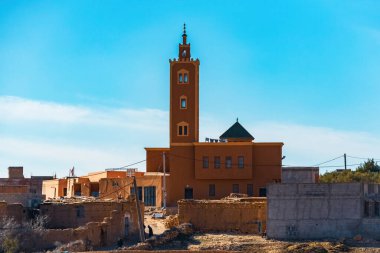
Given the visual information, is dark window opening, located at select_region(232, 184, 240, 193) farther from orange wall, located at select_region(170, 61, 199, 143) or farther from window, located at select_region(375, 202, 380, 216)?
window, located at select_region(375, 202, 380, 216)

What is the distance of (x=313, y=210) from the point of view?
49062 mm

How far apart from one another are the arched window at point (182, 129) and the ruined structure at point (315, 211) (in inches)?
565

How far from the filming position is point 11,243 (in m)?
38.6

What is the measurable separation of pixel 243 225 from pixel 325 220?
475 cm

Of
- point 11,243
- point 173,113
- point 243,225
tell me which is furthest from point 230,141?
point 11,243

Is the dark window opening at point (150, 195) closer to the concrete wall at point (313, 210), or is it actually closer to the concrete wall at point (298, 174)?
the concrete wall at point (298, 174)

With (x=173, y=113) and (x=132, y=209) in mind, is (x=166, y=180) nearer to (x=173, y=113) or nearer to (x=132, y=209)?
(x=173, y=113)

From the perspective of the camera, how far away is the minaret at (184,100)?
62.3m

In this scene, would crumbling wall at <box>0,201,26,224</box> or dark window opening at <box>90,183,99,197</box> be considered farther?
dark window opening at <box>90,183,99,197</box>

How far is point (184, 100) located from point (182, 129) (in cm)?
209

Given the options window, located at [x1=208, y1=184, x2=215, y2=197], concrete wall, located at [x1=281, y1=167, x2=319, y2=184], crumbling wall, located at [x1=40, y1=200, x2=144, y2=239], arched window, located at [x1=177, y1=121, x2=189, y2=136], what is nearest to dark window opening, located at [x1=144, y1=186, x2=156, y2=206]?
window, located at [x1=208, y1=184, x2=215, y2=197]

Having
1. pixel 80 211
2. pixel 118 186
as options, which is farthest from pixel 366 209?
pixel 118 186

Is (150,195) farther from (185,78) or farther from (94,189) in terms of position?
(185,78)

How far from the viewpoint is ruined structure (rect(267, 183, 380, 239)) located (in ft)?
161
